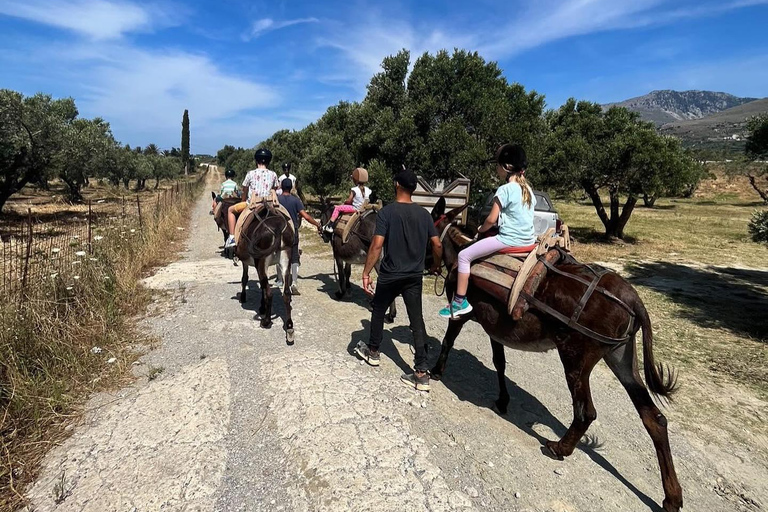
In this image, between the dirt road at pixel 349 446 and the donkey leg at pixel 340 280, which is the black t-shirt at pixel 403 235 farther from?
the donkey leg at pixel 340 280

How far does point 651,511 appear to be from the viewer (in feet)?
9.75

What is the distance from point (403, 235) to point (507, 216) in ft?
3.58

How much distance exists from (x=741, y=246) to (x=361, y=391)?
17193 mm

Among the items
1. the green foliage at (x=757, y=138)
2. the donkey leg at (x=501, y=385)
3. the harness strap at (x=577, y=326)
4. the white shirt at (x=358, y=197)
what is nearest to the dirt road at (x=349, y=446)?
the donkey leg at (x=501, y=385)

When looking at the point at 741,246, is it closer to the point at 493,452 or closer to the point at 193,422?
the point at 493,452

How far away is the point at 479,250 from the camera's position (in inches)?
155

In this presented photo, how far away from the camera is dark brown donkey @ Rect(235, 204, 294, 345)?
5.88 meters

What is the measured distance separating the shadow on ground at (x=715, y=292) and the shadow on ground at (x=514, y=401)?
4.44 meters

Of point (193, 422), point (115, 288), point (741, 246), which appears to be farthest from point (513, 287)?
point (741, 246)

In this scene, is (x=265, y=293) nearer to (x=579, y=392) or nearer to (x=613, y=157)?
(x=579, y=392)

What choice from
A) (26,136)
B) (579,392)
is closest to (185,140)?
(26,136)

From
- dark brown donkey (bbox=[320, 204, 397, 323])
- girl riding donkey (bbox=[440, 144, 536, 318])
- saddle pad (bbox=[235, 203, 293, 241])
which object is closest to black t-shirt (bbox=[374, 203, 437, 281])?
girl riding donkey (bbox=[440, 144, 536, 318])

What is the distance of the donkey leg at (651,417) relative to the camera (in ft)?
9.78

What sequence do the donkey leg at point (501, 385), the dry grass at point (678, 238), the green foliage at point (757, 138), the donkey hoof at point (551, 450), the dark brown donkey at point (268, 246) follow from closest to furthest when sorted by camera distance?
the donkey hoof at point (551, 450) → the donkey leg at point (501, 385) → the dark brown donkey at point (268, 246) → the green foliage at point (757, 138) → the dry grass at point (678, 238)
